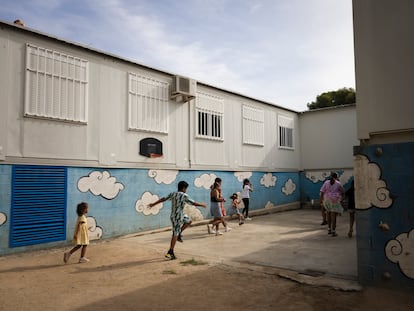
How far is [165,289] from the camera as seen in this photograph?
554 cm

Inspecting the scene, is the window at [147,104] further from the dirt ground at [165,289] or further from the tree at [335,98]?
the tree at [335,98]

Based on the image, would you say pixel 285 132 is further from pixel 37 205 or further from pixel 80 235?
pixel 80 235

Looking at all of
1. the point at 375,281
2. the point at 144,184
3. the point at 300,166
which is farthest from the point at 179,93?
the point at 300,166

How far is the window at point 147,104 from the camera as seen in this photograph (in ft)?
36.9

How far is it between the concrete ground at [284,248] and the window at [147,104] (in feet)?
11.2

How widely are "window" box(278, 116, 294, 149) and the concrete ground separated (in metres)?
6.43

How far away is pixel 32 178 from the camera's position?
349 inches

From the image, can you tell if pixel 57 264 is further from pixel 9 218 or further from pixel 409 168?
pixel 409 168

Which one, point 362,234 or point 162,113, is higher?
point 162,113

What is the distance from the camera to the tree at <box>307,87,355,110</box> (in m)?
27.4

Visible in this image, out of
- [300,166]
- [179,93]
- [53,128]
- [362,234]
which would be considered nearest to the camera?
[362,234]

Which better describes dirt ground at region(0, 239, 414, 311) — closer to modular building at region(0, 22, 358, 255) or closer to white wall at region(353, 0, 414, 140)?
modular building at region(0, 22, 358, 255)

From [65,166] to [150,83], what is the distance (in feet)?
12.9

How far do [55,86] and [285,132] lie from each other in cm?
1222
